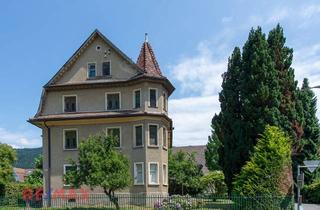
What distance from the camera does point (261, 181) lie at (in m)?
30.6

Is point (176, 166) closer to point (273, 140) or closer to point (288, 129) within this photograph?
point (288, 129)

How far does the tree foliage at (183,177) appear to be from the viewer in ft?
178

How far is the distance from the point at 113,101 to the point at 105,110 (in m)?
1.01

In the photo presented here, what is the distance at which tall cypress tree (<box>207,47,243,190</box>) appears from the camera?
127 ft

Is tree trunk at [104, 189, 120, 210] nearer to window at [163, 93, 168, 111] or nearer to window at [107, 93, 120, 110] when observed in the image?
window at [107, 93, 120, 110]

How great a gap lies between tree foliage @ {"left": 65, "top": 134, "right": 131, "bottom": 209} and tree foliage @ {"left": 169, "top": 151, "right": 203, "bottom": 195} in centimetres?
1939

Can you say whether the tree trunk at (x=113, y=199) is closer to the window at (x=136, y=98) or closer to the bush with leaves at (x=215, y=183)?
→ the window at (x=136, y=98)

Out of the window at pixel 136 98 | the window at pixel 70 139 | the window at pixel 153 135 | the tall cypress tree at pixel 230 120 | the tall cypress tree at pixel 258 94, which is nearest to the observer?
the tall cypress tree at pixel 258 94

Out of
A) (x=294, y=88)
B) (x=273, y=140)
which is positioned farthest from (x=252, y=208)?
(x=294, y=88)

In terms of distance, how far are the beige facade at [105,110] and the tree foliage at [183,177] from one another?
34.4 feet

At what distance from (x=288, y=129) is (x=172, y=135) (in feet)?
53.1

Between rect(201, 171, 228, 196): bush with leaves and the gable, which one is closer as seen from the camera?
the gable

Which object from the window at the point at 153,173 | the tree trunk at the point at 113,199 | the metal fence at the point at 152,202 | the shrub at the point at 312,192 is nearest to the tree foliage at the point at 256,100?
the shrub at the point at 312,192

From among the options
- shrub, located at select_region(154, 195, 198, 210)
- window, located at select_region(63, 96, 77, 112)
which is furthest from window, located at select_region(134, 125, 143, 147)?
shrub, located at select_region(154, 195, 198, 210)
